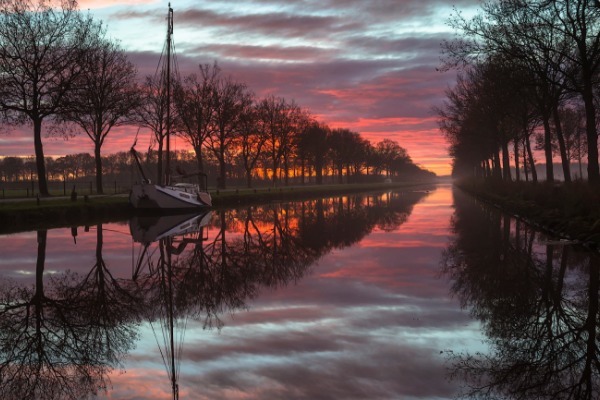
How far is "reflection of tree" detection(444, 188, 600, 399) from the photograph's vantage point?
19.6ft

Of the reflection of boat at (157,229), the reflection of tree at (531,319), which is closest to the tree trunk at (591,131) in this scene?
the reflection of tree at (531,319)

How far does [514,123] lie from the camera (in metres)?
48.2

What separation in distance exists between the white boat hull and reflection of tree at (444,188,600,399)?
23696 millimetres

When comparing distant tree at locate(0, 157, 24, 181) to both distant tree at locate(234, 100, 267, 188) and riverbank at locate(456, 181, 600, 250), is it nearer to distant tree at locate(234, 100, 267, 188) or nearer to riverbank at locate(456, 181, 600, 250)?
distant tree at locate(234, 100, 267, 188)

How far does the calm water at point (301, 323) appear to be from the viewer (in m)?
6.08

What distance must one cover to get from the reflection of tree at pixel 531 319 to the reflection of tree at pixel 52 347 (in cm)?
443

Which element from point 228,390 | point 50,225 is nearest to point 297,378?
point 228,390

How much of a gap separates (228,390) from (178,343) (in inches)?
80.5

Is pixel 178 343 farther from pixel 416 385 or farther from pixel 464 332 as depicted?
pixel 464 332

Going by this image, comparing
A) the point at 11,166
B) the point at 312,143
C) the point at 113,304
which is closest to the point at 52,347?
the point at 113,304

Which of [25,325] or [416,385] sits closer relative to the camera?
[416,385]

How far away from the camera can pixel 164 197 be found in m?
36.1

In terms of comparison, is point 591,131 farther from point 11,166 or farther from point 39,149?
point 11,166

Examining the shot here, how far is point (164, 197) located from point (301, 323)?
2894 centimetres
